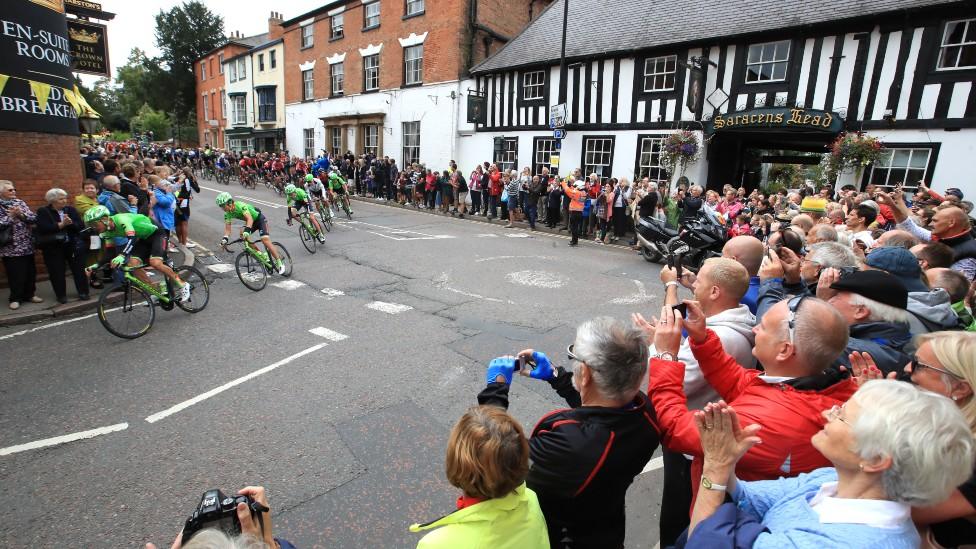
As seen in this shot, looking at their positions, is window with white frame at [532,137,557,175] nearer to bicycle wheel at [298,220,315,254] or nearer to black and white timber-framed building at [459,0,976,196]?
black and white timber-framed building at [459,0,976,196]

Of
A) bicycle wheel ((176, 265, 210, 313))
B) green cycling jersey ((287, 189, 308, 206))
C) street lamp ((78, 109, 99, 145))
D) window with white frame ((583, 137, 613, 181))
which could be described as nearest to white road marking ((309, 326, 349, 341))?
bicycle wheel ((176, 265, 210, 313))

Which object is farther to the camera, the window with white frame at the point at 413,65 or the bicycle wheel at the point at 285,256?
the window with white frame at the point at 413,65

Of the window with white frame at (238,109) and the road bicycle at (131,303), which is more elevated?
the window with white frame at (238,109)

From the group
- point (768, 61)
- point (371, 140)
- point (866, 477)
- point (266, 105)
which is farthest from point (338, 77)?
point (866, 477)

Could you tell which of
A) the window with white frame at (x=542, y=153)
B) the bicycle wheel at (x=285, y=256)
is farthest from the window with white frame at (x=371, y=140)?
the bicycle wheel at (x=285, y=256)

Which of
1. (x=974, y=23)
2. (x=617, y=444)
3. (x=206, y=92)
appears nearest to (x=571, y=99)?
(x=974, y=23)

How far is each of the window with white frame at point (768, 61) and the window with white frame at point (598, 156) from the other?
4768 millimetres

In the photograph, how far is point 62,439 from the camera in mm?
3861

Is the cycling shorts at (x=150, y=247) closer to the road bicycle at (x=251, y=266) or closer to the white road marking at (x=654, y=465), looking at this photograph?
the road bicycle at (x=251, y=266)

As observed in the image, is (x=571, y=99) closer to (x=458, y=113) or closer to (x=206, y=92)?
(x=458, y=113)

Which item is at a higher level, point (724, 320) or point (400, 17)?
point (400, 17)

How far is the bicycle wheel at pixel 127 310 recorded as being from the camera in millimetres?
6152

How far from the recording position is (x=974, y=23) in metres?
10.5

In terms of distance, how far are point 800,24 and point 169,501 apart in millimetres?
16019
